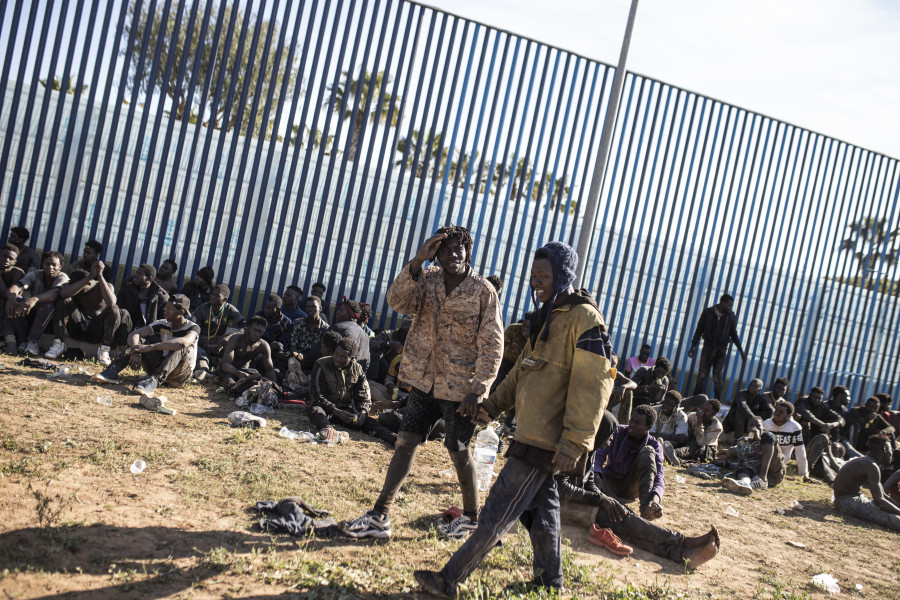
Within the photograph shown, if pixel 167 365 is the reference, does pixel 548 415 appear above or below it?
above

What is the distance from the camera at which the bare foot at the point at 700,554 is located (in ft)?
16.0

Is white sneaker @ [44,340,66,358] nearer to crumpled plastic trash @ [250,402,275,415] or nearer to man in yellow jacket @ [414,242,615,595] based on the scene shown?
crumpled plastic trash @ [250,402,275,415]

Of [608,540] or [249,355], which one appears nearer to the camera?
[608,540]

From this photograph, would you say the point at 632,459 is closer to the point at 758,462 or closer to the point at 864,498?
the point at 758,462

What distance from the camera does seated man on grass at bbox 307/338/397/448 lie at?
7.34 meters

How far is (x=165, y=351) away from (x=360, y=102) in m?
4.56

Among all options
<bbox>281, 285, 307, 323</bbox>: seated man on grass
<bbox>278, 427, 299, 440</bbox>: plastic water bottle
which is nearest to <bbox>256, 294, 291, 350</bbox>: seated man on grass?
<bbox>281, 285, 307, 323</bbox>: seated man on grass

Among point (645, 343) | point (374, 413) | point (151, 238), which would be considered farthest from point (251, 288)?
point (645, 343)

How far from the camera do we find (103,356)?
324 inches

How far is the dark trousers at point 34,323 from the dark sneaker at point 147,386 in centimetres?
190

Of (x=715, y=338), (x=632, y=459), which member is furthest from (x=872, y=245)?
(x=632, y=459)

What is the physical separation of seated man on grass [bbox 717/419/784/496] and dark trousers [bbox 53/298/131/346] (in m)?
7.44

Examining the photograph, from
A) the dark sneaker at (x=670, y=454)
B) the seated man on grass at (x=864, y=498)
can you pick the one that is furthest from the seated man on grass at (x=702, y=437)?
the seated man on grass at (x=864, y=498)

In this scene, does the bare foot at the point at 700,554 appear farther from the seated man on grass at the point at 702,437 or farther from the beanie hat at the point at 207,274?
the beanie hat at the point at 207,274
